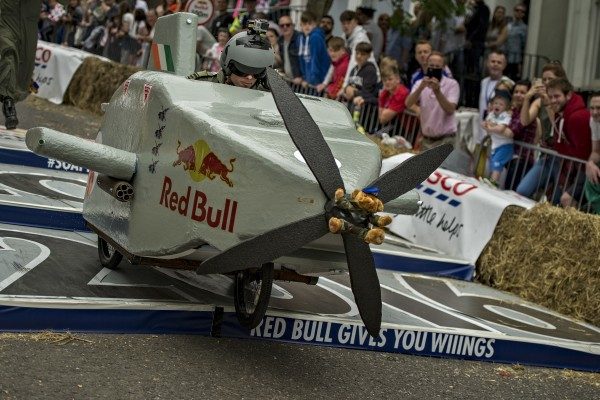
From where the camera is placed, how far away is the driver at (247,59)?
8.88 meters

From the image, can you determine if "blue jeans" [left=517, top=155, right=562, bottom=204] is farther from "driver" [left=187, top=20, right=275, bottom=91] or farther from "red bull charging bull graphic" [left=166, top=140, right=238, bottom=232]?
"red bull charging bull graphic" [left=166, top=140, right=238, bottom=232]

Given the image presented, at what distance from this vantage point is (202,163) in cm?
753

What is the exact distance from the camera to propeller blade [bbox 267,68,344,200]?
23.0 ft

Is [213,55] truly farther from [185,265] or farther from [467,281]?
[185,265]

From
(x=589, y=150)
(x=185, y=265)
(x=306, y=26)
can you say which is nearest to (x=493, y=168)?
(x=589, y=150)

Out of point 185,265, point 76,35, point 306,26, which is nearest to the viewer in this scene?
point 185,265

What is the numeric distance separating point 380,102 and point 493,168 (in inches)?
83.0

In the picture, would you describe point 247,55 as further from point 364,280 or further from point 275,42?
point 275,42

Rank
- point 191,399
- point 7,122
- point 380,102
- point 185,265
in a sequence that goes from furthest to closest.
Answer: point 380,102, point 7,122, point 185,265, point 191,399

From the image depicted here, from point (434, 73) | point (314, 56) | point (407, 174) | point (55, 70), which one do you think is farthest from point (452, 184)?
point (55, 70)

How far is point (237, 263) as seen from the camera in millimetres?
7113

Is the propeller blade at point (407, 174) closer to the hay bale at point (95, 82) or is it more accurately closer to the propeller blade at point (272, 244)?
the propeller blade at point (272, 244)

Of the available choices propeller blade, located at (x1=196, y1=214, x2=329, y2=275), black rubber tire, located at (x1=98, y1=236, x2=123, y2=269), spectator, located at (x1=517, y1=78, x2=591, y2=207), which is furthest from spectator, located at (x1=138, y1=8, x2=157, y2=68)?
propeller blade, located at (x1=196, y1=214, x2=329, y2=275)

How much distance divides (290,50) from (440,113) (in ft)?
14.5
